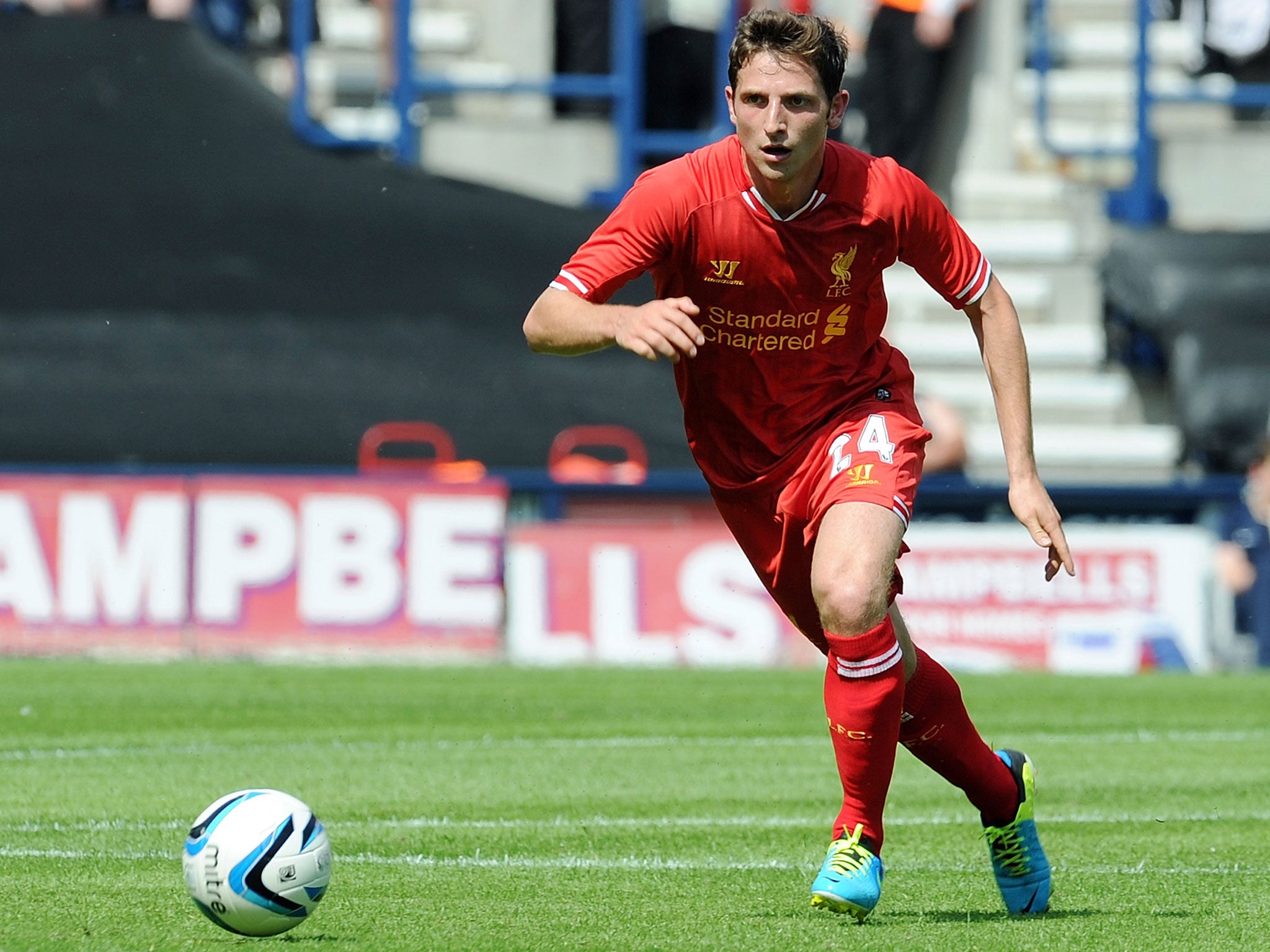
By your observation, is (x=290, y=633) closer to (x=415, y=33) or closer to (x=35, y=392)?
(x=35, y=392)

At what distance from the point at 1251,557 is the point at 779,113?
9137mm

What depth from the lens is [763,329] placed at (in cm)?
575

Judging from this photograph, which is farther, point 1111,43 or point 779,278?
point 1111,43

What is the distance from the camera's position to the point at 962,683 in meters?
12.7

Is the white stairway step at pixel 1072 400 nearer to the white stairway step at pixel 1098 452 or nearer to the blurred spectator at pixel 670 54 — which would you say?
the white stairway step at pixel 1098 452

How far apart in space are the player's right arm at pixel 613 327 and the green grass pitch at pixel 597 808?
4.51 ft

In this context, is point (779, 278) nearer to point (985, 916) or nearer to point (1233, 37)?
point (985, 916)

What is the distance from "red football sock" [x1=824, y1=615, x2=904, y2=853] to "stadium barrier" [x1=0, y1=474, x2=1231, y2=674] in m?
8.31

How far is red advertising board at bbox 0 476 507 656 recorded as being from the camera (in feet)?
44.6

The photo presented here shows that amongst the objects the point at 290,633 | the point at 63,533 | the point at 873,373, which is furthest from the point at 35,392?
the point at 873,373

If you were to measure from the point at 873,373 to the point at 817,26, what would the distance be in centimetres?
95

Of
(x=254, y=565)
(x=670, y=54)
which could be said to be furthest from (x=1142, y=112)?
(x=254, y=565)

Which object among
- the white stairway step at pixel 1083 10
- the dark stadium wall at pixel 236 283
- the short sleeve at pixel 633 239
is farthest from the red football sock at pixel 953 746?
the white stairway step at pixel 1083 10

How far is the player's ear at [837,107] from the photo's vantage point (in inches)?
220
